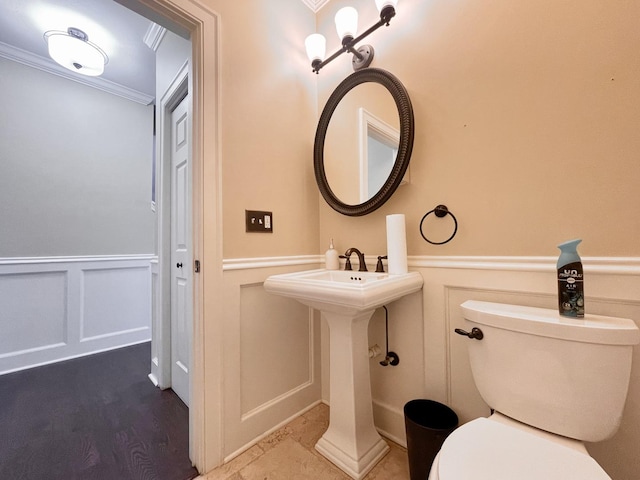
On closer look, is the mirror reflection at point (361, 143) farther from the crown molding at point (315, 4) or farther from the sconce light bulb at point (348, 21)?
the crown molding at point (315, 4)

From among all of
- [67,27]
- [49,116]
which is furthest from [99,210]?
[67,27]

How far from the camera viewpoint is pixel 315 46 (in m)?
1.51

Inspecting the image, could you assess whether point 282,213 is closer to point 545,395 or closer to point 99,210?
point 545,395

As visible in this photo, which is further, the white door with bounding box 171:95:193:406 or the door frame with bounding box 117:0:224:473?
the white door with bounding box 171:95:193:406

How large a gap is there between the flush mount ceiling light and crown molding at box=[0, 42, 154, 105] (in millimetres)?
344

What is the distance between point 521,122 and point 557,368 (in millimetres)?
850

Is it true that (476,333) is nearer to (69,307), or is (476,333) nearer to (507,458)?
(507,458)

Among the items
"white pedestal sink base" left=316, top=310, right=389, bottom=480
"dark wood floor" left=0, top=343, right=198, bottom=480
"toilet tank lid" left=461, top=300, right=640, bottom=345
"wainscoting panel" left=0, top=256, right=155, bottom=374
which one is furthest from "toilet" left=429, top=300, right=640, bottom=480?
"wainscoting panel" left=0, top=256, right=155, bottom=374

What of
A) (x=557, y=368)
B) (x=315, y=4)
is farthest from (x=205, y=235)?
(x=315, y=4)

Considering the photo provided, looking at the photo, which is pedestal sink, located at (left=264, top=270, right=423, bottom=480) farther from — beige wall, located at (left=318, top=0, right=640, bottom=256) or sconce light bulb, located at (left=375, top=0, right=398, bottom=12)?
sconce light bulb, located at (left=375, top=0, right=398, bottom=12)

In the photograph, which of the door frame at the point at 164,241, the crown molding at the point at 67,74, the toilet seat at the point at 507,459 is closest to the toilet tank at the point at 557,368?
the toilet seat at the point at 507,459

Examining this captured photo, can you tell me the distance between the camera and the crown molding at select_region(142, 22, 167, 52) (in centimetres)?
185

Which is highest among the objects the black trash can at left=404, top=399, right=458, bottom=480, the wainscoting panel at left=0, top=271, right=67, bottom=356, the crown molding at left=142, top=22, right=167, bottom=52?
the crown molding at left=142, top=22, right=167, bottom=52

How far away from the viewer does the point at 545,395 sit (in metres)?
0.76
